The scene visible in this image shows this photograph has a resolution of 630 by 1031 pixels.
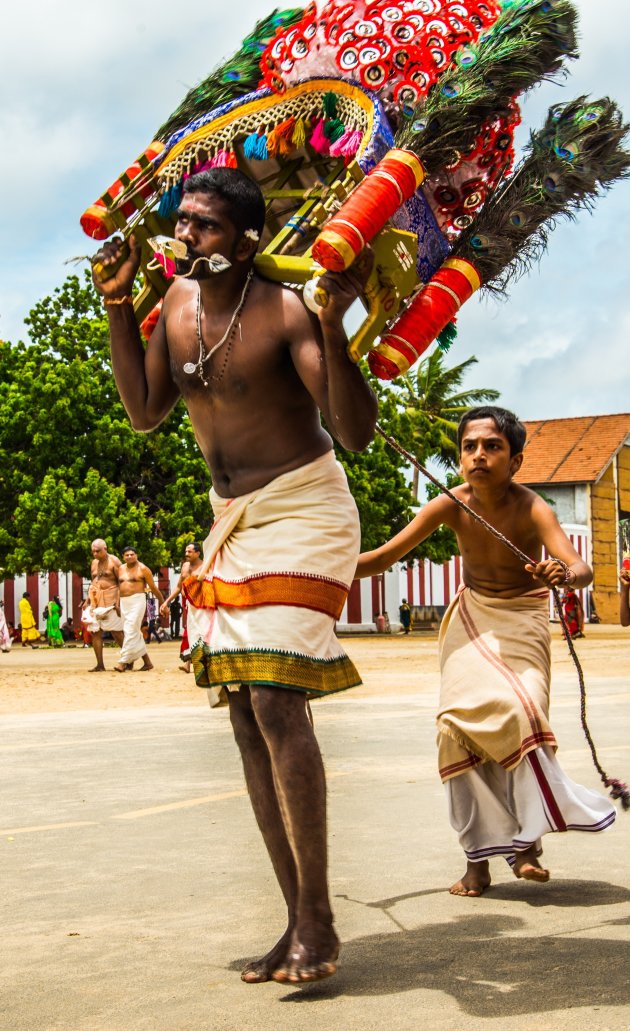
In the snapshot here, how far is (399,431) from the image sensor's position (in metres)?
39.8

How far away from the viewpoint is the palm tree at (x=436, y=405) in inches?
1586

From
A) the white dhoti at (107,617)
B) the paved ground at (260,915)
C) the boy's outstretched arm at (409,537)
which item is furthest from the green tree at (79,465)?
the boy's outstretched arm at (409,537)

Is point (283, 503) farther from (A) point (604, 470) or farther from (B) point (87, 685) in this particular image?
(A) point (604, 470)

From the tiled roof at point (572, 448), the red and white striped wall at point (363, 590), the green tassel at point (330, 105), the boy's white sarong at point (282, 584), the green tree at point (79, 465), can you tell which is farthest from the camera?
the tiled roof at point (572, 448)

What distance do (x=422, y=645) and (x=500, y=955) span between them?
1129 inches

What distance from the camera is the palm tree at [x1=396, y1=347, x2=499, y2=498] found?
40281 millimetres

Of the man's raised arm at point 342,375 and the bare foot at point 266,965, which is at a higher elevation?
the man's raised arm at point 342,375

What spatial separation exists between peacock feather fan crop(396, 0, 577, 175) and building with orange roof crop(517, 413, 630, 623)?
5724cm

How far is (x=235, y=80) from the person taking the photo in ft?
14.7

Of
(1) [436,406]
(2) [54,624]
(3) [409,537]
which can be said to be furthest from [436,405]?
(3) [409,537]

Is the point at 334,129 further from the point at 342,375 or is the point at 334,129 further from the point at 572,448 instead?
the point at 572,448

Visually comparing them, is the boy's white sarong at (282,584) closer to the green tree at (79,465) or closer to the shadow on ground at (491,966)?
the shadow on ground at (491,966)

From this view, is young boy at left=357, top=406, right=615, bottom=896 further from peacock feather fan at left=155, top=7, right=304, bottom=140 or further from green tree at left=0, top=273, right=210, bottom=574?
green tree at left=0, top=273, right=210, bottom=574

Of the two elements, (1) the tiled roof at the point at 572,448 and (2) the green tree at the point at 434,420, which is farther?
(1) the tiled roof at the point at 572,448
